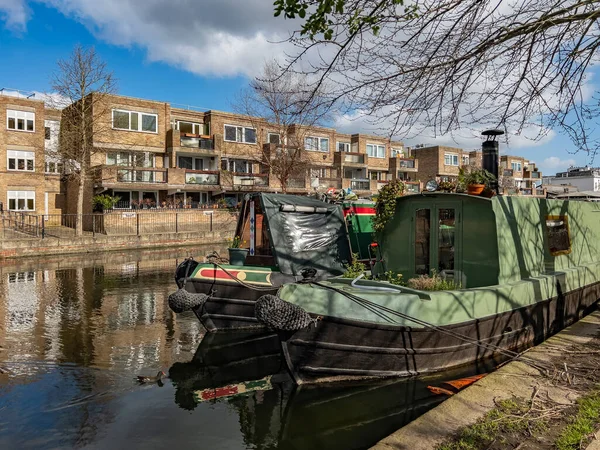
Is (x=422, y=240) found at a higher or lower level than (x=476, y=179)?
lower

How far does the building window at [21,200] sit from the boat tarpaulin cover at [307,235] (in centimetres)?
2754

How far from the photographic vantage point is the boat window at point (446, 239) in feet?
27.2

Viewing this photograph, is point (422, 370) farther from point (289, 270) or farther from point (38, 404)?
point (38, 404)

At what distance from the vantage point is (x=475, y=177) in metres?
8.45

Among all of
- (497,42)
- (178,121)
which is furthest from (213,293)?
(178,121)

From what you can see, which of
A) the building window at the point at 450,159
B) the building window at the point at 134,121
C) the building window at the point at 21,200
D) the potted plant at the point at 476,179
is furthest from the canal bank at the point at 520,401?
the building window at the point at 450,159

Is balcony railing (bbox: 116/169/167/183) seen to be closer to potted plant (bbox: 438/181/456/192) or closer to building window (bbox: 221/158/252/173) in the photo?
building window (bbox: 221/158/252/173)

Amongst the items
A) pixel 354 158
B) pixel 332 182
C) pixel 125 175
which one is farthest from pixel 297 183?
pixel 125 175

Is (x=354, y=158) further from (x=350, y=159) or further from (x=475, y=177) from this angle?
(x=475, y=177)

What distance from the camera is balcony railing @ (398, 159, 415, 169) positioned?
51906 mm

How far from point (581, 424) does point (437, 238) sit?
A: 4.33 metres

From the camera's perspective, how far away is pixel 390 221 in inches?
354

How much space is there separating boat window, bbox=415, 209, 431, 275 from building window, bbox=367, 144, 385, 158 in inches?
1686

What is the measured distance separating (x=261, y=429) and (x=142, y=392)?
204cm
